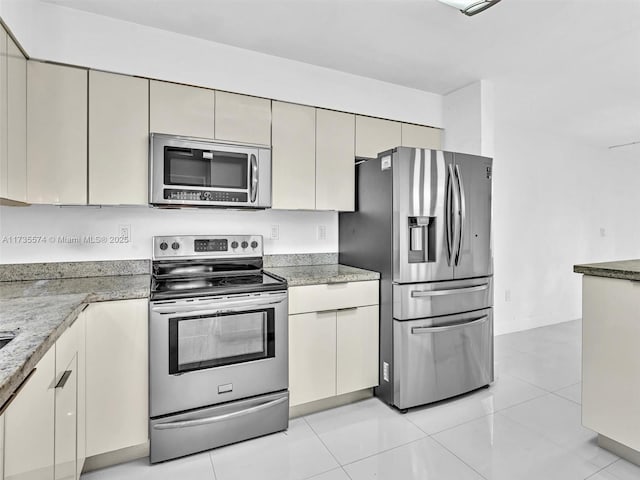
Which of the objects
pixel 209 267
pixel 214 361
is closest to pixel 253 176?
pixel 209 267

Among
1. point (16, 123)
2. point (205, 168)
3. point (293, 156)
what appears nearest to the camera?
point (16, 123)

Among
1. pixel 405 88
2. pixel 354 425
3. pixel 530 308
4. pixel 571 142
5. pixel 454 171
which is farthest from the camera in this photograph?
pixel 571 142

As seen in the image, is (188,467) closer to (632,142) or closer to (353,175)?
(353,175)

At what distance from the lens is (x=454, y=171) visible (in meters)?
2.49

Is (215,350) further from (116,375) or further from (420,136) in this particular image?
(420,136)

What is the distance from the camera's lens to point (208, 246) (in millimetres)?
2504

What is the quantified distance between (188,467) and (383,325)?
144 cm

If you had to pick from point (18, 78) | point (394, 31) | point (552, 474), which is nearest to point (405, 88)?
point (394, 31)

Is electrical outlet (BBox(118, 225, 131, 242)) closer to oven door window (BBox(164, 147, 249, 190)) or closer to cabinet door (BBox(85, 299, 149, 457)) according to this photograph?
oven door window (BBox(164, 147, 249, 190))

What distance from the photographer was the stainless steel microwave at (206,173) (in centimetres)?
212

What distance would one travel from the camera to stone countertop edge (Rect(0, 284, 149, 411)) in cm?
79

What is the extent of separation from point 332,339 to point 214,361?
0.78m

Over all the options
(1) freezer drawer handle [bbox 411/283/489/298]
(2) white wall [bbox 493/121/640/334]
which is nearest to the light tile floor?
(1) freezer drawer handle [bbox 411/283/489/298]

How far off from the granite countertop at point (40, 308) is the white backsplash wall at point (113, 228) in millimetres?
192
